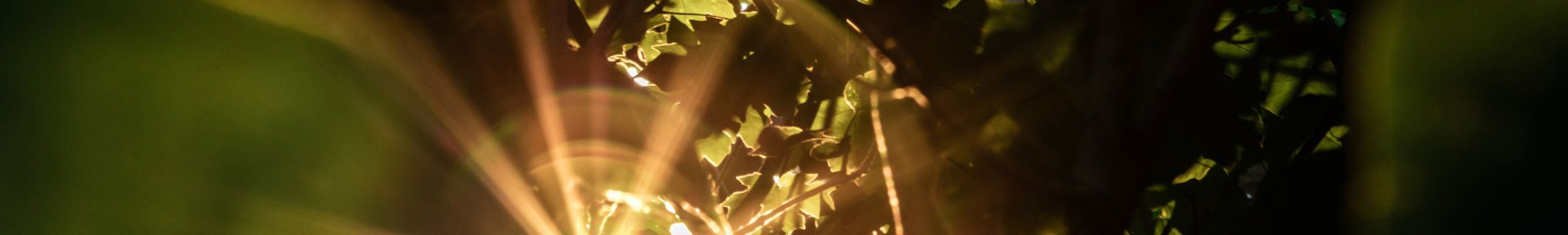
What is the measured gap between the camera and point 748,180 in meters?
2.62

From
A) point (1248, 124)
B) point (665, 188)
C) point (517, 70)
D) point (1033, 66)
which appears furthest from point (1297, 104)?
point (517, 70)

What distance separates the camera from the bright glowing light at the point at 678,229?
2123mm

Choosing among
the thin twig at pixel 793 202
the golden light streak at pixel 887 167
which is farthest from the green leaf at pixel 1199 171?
the thin twig at pixel 793 202

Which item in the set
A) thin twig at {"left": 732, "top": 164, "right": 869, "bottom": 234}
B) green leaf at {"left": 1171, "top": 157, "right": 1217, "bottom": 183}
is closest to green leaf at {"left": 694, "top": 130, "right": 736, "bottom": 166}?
thin twig at {"left": 732, "top": 164, "right": 869, "bottom": 234}

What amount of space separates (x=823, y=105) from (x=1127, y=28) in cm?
95

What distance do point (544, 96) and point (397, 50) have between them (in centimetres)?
26

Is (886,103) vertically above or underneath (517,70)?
underneath

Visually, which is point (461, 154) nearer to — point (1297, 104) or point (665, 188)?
point (665, 188)

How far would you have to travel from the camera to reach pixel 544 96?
5.41ft

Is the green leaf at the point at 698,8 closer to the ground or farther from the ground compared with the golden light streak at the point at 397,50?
closer to the ground

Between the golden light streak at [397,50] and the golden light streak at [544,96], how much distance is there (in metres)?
0.12

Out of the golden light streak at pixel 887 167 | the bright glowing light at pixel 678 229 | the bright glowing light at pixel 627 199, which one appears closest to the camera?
the golden light streak at pixel 887 167

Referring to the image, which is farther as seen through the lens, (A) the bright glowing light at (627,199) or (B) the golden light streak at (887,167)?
(A) the bright glowing light at (627,199)

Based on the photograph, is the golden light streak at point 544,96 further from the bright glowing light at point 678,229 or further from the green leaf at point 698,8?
the green leaf at point 698,8
